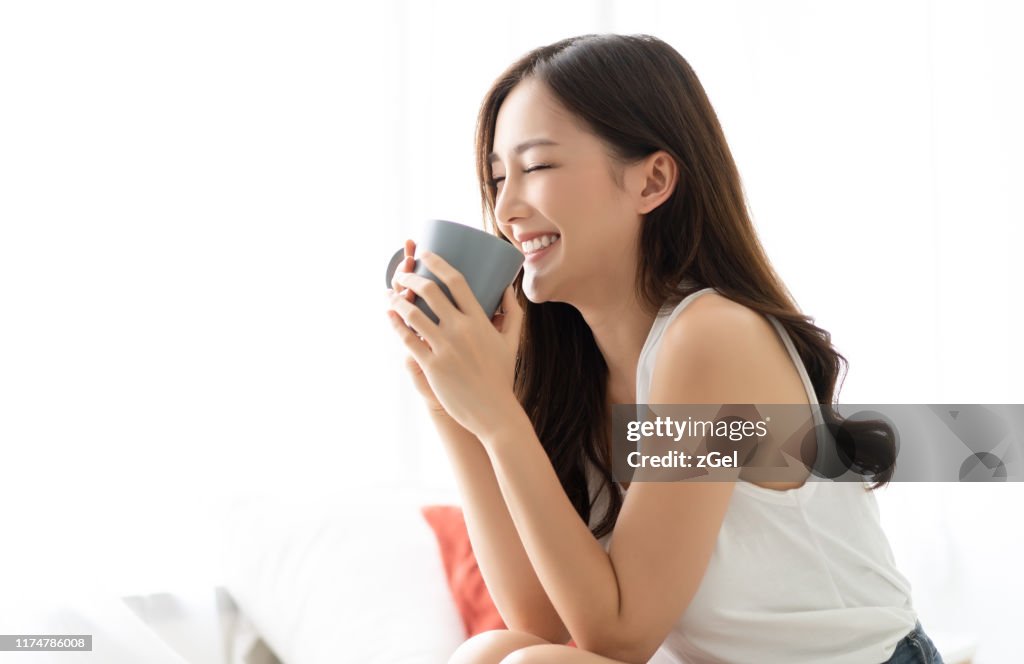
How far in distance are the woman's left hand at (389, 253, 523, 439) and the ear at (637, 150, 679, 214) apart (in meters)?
0.25

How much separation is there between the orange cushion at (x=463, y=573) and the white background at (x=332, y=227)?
14 centimetres

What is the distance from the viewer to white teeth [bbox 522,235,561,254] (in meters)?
1.10

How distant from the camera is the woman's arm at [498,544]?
3.78 ft

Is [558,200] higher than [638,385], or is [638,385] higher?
[558,200]

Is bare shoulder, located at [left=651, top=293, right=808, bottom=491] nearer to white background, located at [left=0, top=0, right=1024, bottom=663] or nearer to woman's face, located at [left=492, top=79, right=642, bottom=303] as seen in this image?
woman's face, located at [left=492, top=79, right=642, bottom=303]

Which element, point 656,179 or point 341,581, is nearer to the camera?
point 656,179

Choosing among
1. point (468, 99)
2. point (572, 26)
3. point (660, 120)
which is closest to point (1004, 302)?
point (572, 26)

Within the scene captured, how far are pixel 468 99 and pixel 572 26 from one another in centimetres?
37

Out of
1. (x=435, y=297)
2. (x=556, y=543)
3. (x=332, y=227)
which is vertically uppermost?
(x=332, y=227)

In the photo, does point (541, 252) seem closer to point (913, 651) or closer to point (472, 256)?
point (472, 256)

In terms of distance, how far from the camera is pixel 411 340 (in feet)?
3.26

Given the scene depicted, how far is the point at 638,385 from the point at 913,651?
394mm

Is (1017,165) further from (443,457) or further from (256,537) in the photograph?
(256,537)

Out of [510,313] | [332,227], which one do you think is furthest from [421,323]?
[332,227]
